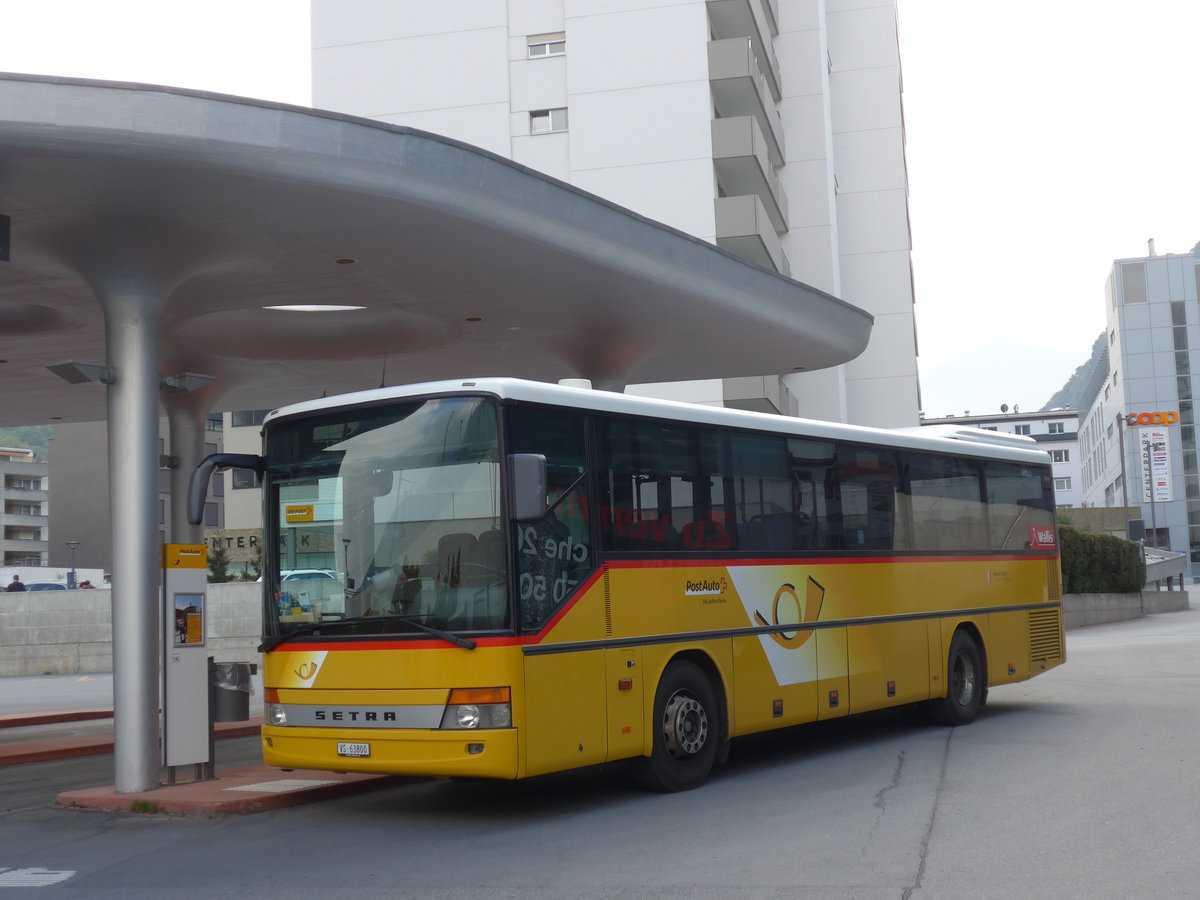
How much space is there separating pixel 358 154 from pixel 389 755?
4946mm

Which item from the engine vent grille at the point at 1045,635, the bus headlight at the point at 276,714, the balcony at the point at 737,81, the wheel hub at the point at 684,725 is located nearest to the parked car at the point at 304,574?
the bus headlight at the point at 276,714

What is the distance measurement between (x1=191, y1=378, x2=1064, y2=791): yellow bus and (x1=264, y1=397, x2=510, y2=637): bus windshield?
0.02 meters

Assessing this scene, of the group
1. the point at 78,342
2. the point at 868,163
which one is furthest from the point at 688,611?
the point at 868,163

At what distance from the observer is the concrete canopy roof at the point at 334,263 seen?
10820mm

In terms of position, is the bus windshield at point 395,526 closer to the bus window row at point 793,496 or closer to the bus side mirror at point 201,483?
the bus side mirror at point 201,483

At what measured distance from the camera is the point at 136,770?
11.8 metres

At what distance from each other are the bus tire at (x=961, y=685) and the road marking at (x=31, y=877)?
31.7ft

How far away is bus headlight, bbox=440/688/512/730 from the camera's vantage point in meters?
9.66

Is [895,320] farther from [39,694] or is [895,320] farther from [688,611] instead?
[688,611]

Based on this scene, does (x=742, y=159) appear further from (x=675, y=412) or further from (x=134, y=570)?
(x=134, y=570)

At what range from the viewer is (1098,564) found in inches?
1506

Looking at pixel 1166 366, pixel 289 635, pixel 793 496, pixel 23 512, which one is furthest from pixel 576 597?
pixel 23 512

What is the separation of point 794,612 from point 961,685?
12.7 feet

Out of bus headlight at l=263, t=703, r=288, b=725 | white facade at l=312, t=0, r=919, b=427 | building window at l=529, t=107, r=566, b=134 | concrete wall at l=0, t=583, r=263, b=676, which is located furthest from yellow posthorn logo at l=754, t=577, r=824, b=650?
building window at l=529, t=107, r=566, b=134
